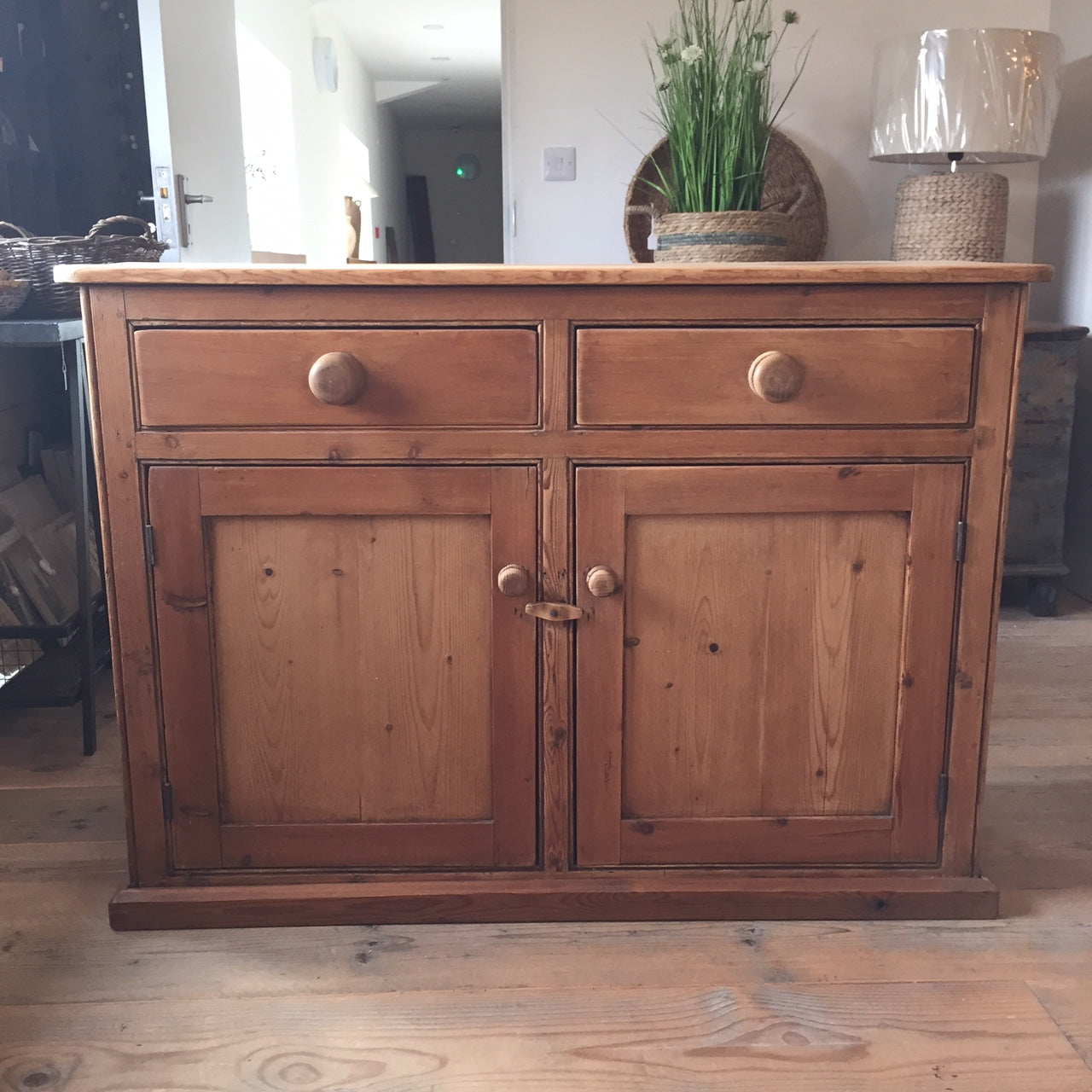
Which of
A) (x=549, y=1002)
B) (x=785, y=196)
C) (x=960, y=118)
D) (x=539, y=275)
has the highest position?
(x=960, y=118)

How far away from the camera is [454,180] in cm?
1105

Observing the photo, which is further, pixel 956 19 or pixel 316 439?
pixel 956 19

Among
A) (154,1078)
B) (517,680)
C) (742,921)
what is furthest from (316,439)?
(742,921)

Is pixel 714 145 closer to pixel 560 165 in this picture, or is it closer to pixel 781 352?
pixel 781 352

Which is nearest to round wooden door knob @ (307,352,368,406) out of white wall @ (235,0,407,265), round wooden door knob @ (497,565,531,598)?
round wooden door knob @ (497,565,531,598)

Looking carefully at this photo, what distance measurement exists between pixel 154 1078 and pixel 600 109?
8.54 feet

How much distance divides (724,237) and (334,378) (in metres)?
0.57

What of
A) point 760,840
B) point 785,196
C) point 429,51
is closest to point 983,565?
point 760,840

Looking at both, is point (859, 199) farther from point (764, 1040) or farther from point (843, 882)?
point (764, 1040)

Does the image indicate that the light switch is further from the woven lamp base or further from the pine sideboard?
the pine sideboard

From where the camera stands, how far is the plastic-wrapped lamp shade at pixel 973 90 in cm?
237

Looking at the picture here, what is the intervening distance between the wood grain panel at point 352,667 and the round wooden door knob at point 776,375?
13.6 inches

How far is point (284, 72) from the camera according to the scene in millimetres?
4387

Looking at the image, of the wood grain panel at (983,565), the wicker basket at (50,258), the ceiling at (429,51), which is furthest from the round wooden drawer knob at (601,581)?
the ceiling at (429,51)
